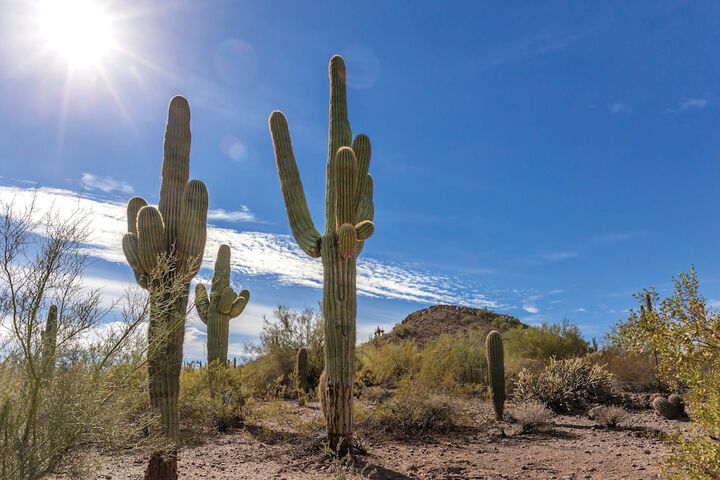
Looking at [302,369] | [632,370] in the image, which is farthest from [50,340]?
[632,370]

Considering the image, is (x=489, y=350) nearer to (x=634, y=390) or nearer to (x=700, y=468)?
(x=634, y=390)

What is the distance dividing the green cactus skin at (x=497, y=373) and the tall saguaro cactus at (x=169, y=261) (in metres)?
7.03

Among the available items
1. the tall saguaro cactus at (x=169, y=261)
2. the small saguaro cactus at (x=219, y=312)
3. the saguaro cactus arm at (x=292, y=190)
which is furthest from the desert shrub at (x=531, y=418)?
the small saguaro cactus at (x=219, y=312)

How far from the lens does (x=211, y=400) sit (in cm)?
1183

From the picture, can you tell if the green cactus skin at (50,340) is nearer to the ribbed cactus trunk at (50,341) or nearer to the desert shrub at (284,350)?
the ribbed cactus trunk at (50,341)

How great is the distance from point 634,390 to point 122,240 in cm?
1456

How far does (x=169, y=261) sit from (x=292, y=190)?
2797mm

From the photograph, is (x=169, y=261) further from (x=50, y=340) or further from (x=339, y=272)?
(x=339, y=272)

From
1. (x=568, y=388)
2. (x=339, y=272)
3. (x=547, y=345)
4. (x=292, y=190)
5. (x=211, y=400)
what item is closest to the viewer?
(x=339, y=272)

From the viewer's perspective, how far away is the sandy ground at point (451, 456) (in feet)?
24.9

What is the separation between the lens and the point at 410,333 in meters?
32.1

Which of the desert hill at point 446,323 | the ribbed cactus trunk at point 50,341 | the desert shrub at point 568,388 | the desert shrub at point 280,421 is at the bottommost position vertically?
the desert shrub at point 280,421

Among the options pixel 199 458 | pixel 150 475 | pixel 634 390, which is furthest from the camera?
pixel 634 390

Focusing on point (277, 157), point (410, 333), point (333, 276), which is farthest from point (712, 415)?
point (410, 333)
